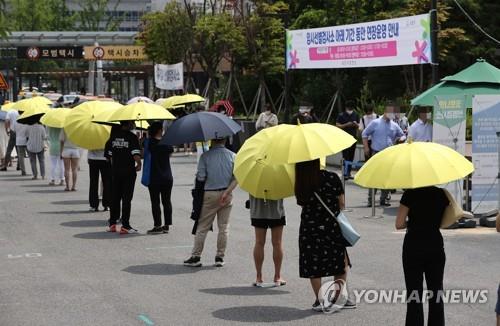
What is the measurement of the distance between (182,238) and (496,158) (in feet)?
17.7

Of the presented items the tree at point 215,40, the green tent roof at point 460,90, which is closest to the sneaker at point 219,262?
the green tent roof at point 460,90

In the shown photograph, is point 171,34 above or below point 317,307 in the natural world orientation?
above

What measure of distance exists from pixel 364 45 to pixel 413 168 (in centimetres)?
1959

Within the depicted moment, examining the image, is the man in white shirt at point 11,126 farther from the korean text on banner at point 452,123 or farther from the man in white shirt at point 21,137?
the korean text on banner at point 452,123

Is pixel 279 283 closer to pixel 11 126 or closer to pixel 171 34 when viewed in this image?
pixel 11 126

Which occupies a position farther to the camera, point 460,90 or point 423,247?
point 460,90

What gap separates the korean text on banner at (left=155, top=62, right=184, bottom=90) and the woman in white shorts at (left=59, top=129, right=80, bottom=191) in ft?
69.6

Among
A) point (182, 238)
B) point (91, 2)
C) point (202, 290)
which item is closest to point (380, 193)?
point (182, 238)

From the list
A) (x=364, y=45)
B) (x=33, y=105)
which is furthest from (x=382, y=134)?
(x=33, y=105)

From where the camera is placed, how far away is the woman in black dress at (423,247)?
8.07 meters

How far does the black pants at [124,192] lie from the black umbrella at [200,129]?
9.07 ft

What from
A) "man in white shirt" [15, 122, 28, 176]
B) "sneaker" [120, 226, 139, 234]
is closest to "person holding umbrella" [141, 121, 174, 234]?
"sneaker" [120, 226, 139, 234]

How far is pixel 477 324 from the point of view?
9172 millimetres

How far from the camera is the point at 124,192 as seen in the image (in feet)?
51.8
